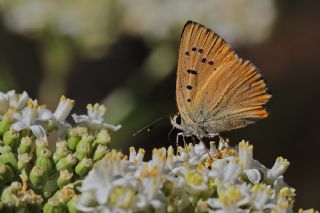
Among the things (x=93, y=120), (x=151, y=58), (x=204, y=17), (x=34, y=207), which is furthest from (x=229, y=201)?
(x=204, y=17)

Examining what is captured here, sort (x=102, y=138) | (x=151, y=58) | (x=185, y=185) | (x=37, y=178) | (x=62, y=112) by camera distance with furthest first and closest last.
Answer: (x=151, y=58) < (x=62, y=112) < (x=102, y=138) < (x=37, y=178) < (x=185, y=185)

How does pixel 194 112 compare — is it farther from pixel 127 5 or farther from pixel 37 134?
pixel 127 5

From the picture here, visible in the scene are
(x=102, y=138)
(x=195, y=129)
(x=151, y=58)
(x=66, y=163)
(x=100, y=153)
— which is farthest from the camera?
(x=151, y=58)

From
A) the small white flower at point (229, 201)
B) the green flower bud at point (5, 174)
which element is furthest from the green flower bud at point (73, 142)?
the small white flower at point (229, 201)

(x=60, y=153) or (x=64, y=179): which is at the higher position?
(x=60, y=153)

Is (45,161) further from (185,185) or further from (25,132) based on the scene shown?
(185,185)

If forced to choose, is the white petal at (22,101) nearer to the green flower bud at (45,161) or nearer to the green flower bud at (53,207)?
the green flower bud at (45,161)
